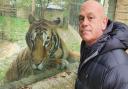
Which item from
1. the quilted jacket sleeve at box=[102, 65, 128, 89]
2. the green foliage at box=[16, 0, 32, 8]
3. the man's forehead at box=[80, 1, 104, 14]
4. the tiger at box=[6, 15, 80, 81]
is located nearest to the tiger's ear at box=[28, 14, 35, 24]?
the tiger at box=[6, 15, 80, 81]

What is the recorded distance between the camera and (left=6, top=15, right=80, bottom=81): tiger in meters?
5.08

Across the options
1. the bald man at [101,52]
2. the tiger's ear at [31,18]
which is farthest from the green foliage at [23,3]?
the bald man at [101,52]

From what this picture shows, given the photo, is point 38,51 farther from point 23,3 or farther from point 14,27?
point 23,3

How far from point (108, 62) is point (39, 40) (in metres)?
3.07

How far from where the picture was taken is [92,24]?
2.62 m

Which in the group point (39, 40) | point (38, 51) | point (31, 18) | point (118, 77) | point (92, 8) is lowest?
point (38, 51)

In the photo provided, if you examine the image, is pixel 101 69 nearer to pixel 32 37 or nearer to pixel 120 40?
pixel 120 40

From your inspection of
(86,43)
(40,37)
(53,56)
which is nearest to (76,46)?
(53,56)

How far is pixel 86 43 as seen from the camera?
269cm

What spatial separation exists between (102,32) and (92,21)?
0.12 metres

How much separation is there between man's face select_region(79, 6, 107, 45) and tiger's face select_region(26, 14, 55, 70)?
2649 mm

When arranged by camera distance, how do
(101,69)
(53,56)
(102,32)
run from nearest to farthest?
(101,69), (102,32), (53,56)

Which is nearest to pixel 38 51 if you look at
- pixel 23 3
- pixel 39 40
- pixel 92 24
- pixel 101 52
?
pixel 39 40

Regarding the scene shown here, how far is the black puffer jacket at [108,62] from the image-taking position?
235 cm
